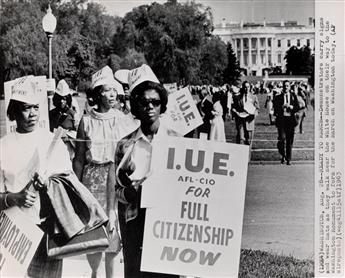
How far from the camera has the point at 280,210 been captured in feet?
8.78

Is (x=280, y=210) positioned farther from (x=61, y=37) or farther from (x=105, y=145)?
(x=61, y=37)

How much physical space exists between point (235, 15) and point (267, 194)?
709mm

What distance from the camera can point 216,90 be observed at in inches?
106

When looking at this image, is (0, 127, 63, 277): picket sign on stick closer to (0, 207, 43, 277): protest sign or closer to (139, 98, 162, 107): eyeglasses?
(0, 207, 43, 277): protest sign

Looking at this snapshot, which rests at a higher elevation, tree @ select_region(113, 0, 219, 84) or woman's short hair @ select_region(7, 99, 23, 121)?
tree @ select_region(113, 0, 219, 84)

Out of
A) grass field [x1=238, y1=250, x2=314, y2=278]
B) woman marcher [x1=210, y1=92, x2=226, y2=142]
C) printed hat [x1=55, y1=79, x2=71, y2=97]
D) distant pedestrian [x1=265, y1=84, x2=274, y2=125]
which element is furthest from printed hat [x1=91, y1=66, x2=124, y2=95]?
grass field [x1=238, y1=250, x2=314, y2=278]

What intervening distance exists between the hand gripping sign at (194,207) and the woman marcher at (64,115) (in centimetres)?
33

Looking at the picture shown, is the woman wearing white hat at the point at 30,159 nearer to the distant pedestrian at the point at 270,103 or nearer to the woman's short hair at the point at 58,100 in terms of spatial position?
the woman's short hair at the point at 58,100

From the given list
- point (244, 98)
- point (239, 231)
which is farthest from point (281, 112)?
point (239, 231)

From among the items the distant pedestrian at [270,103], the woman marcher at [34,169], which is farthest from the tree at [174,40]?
the woman marcher at [34,169]

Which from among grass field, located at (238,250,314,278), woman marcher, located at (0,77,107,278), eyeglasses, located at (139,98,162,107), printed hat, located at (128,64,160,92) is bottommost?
grass field, located at (238,250,314,278)

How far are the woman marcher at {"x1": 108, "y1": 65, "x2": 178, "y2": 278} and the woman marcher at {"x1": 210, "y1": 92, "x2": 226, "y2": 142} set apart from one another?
17 cm

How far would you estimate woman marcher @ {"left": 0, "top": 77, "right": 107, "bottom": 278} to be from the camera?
2682 mm

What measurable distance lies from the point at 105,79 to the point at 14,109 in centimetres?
39
